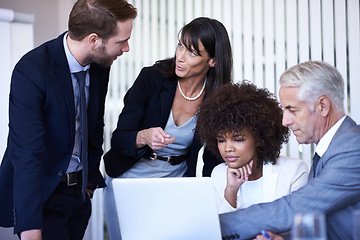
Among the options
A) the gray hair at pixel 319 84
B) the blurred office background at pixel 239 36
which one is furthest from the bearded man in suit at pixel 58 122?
the blurred office background at pixel 239 36

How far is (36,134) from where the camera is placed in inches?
79.6

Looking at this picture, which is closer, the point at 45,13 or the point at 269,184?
the point at 269,184

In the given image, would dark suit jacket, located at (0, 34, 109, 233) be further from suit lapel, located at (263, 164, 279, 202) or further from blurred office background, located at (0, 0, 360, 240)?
blurred office background, located at (0, 0, 360, 240)

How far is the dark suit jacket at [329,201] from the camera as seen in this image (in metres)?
1.86

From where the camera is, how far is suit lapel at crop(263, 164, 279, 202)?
2463 millimetres

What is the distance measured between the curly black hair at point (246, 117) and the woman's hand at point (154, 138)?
0.23m

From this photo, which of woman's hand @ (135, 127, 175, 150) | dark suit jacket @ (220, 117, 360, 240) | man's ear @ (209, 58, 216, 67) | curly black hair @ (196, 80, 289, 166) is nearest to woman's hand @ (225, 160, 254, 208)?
curly black hair @ (196, 80, 289, 166)

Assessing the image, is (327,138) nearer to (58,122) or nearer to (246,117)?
(246,117)

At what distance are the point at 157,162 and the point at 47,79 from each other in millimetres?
910

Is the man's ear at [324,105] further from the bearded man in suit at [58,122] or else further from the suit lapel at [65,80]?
the suit lapel at [65,80]

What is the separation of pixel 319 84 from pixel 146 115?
1116 millimetres

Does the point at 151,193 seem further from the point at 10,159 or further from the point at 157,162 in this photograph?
the point at 157,162

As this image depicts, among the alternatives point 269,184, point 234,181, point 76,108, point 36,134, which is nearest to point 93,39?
point 76,108

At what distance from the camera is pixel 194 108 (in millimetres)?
2877
